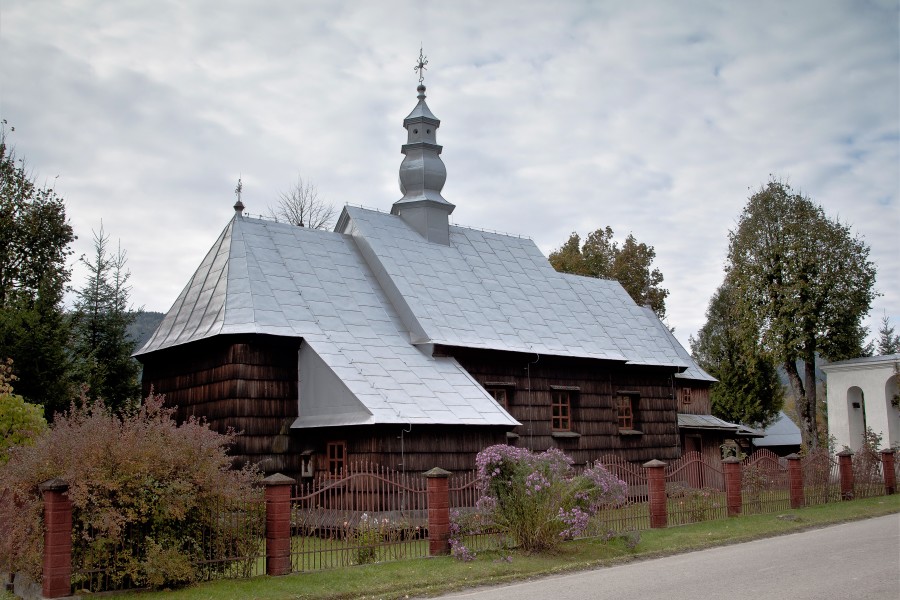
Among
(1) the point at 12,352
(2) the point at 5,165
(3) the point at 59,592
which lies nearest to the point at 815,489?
(3) the point at 59,592

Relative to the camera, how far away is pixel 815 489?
20.8 m

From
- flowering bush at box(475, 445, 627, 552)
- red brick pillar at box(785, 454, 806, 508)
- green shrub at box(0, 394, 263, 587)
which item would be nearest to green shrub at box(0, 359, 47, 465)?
green shrub at box(0, 394, 263, 587)

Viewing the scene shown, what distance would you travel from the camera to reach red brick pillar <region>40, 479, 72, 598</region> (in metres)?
9.70

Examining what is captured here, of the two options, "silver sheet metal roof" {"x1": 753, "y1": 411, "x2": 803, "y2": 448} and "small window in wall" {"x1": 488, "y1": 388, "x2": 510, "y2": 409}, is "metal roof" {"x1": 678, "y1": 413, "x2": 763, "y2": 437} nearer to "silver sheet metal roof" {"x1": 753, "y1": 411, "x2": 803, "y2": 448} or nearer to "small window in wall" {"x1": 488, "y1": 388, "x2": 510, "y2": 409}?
"small window in wall" {"x1": 488, "y1": 388, "x2": 510, "y2": 409}

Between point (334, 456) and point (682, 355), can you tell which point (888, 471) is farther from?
point (334, 456)

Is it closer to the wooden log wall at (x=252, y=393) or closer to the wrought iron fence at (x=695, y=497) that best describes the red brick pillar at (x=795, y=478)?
the wrought iron fence at (x=695, y=497)

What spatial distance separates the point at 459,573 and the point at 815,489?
12.9 metres

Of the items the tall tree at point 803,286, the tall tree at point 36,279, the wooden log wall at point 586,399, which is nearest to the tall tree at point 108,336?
the tall tree at point 36,279

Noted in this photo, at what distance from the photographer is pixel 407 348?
744 inches

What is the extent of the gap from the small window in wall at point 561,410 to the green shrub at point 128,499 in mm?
12090

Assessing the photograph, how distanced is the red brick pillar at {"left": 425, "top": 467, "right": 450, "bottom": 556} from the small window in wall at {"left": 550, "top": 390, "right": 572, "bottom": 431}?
906 cm

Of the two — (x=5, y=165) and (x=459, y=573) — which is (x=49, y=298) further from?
(x=459, y=573)

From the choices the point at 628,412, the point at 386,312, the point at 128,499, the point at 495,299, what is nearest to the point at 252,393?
the point at 386,312

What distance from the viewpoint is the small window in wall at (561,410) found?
21.9 metres
